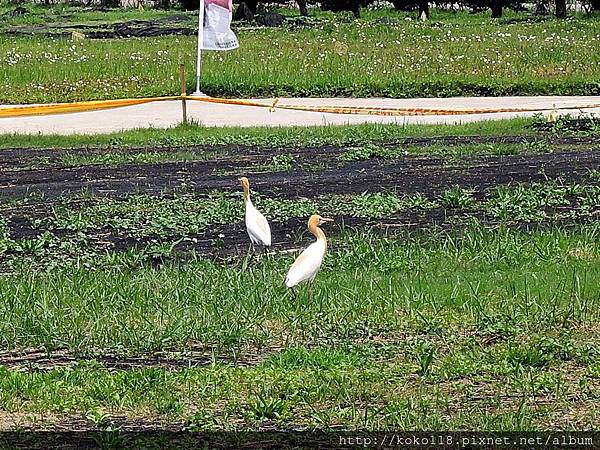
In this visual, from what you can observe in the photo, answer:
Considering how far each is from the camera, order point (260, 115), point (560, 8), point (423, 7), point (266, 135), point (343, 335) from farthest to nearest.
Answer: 1. point (423, 7)
2. point (560, 8)
3. point (260, 115)
4. point (266, 135)
5. point (343, 335)

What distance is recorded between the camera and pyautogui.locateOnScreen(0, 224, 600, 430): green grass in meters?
5.62

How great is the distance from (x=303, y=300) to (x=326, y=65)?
61.1 feet

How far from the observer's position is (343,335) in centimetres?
693

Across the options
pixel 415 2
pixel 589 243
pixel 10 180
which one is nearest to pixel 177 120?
pixel 10 180

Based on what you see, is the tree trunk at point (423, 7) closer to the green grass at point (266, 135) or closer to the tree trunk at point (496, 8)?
the tree trunk at point (496, 8)

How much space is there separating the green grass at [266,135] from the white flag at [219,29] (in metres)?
2.02

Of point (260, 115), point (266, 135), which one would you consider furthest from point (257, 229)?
point (260, 115)

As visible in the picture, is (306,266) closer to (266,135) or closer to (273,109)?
(266,135)

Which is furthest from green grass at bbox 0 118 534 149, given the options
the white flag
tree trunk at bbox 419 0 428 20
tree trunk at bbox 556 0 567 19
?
tree trunk at bbox 419 0 428 20

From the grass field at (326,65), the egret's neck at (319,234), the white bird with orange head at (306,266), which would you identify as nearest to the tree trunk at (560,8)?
the grass field at (326,65)

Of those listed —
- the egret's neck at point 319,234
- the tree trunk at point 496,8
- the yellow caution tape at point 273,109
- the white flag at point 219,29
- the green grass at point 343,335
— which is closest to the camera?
the green grass at point 343,335

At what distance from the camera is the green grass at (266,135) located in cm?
1669

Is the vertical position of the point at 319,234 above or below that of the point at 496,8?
above

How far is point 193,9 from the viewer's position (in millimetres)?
56656
